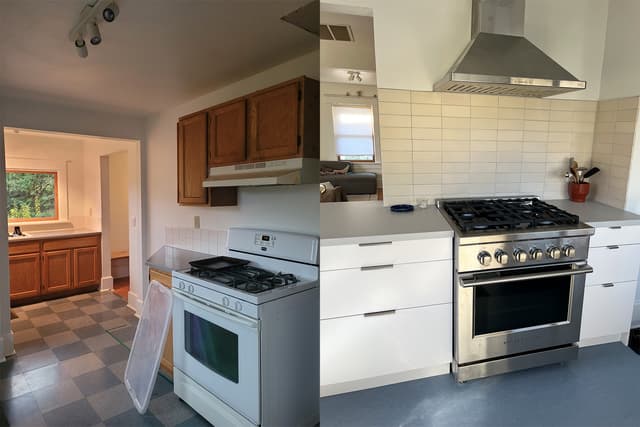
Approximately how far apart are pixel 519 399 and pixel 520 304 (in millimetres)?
326

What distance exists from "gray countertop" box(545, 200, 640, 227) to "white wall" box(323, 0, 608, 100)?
37 cm

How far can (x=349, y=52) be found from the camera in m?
0.65

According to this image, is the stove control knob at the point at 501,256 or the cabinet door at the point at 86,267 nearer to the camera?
the cabinet door at the point at 86,267

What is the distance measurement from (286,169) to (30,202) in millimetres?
399

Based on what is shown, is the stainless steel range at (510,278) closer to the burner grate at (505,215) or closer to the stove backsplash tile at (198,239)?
the burner grate at (505,215)

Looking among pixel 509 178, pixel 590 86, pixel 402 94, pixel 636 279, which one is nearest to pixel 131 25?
pixel 402 94

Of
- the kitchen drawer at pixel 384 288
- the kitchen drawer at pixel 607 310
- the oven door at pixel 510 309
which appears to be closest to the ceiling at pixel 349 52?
the kitchen drawer at pixel 384 288

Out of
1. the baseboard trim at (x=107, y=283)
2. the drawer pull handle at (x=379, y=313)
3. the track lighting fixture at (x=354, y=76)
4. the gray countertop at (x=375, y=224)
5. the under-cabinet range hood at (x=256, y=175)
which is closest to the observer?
the under-cabinet range hood at (x=256, y=175)

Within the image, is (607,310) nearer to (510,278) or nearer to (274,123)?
(510,278)

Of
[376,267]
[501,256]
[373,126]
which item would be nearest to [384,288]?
[376,267]

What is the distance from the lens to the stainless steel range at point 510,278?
1.10 meters

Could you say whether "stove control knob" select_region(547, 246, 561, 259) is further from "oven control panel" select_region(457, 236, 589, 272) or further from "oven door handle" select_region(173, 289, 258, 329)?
"oven door handle" select_region(173, 289, 258, 329)

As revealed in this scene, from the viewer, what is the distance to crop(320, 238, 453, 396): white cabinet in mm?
957

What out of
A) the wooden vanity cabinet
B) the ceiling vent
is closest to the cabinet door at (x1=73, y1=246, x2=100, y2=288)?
the wooden vanity cabinet
